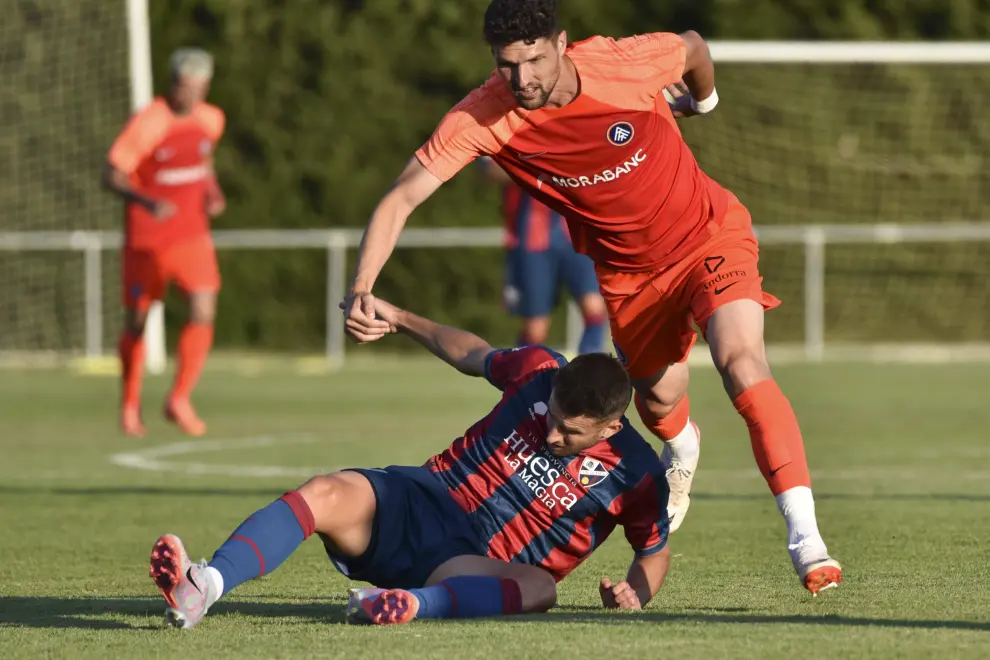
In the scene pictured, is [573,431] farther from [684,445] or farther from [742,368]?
[684,445]

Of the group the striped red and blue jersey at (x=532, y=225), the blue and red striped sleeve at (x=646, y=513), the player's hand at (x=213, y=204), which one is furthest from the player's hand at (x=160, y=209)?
the blue and red striped sleeve at (x=646, y=513)

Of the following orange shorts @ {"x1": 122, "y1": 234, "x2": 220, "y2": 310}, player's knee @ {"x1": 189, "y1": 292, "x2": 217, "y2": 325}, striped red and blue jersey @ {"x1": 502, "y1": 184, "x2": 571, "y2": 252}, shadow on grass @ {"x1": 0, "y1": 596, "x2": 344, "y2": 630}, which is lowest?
player's knee @ {"x1": 189, "y1": 292, "x2": 217, "y2": 325}

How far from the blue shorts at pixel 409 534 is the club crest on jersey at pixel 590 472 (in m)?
0.34

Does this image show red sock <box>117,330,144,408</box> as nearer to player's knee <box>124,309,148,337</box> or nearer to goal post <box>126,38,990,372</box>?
player's knee <box>124,309,148,337</box>

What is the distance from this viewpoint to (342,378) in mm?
17109

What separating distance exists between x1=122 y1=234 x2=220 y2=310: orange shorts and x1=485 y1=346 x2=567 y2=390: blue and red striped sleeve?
23.0 feet

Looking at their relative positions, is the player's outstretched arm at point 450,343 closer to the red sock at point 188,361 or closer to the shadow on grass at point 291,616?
the shadow on grass at point 291,616

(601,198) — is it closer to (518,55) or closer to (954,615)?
(518,55)

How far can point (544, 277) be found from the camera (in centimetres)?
1242

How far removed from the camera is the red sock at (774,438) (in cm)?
522

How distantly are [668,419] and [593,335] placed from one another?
5129mm

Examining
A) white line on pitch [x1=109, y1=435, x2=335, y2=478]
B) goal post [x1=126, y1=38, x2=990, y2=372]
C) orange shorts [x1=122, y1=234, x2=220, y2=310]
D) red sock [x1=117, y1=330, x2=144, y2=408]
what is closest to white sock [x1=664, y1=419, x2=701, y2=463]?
white line on pitch [x1=109, y1=435, x2=335, y2=478]

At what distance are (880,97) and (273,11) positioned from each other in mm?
6426

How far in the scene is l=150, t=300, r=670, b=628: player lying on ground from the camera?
4.88 meters
